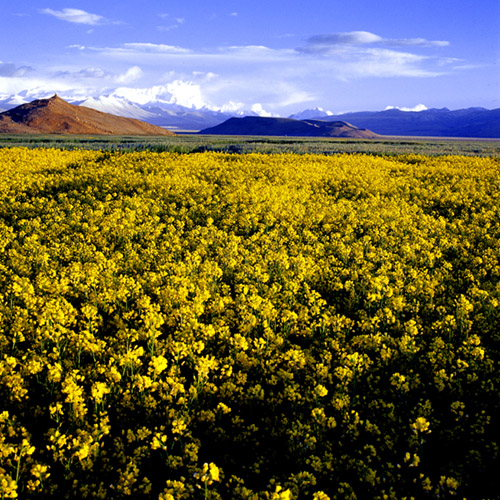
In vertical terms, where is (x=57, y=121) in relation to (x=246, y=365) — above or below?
above

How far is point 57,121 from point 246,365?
139 meters

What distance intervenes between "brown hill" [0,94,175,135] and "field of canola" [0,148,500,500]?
125 meters

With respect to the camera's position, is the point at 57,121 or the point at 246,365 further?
the point at 57,121

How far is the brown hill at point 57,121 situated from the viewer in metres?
118

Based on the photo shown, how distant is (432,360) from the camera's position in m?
5.43

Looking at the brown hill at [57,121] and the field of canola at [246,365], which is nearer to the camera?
the field of canola at [246,365]

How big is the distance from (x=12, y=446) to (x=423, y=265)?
29.1ft

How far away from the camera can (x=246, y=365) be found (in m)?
5.41

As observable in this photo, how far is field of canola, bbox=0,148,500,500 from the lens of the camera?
3.91 metres

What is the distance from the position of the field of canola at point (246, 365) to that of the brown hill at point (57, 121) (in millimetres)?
124507

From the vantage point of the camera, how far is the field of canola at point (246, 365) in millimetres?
3914

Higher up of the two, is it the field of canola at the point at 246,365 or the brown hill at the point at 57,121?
the brown hill at the point at 57,121

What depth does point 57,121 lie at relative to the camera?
123 metres

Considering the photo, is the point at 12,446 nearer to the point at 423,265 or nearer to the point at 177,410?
the point at 177,410
